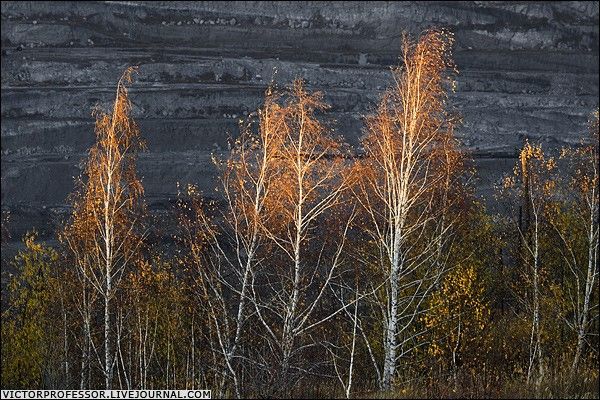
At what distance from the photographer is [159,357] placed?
54.8ft

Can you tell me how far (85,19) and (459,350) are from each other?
2598cm

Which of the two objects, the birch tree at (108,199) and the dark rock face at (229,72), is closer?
the birch tree at (108,199)

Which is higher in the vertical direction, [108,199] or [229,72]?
[229,72]

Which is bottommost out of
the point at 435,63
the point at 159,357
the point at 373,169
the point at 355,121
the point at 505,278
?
the point at 159,357

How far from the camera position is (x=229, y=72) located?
34.8 metres

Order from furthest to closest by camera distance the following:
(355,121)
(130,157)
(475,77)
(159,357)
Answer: (475,77), (355,121), (159,357), (130,157)

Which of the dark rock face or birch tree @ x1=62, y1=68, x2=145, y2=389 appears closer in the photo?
birch tree @ x1=62, y1=68, x2=145, y2=389

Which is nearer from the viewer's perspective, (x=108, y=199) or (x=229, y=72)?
(x=108, y=199)

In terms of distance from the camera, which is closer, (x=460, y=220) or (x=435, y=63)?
(x=435, y=63)

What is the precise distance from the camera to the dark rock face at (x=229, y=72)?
3200cm

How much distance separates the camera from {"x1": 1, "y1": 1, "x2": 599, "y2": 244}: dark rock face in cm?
3200

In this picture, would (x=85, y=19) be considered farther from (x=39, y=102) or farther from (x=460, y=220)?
(x=460, y=220)

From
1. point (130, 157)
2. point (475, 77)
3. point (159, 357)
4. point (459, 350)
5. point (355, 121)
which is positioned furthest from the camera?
point (475, 77)

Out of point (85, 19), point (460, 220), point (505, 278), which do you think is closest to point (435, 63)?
point (460, 220)
